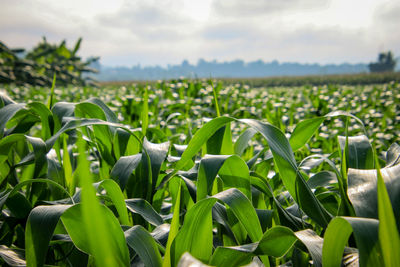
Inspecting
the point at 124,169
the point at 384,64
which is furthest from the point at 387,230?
the point at 384,64

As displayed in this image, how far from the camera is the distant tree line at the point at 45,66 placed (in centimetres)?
1070

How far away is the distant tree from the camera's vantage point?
9000cm

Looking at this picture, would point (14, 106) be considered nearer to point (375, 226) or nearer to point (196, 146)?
point (196, 146)

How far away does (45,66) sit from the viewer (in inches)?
483

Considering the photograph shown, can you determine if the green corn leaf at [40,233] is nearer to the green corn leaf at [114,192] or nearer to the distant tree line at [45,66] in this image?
the green corn leaf at [114,192]

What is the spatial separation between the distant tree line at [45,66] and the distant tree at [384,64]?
90.4 meters

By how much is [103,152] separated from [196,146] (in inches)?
14.1

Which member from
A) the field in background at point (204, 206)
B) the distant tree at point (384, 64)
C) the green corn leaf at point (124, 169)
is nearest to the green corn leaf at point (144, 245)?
the field in background at point (204, 206)

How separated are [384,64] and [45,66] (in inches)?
3864

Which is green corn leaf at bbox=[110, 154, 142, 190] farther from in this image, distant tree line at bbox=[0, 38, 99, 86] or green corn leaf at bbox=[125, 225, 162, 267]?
distant tree line at bbox=[0, 38, 99, 86]

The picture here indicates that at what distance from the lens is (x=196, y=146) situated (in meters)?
0.63

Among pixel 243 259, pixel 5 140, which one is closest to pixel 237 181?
pixel 243 259

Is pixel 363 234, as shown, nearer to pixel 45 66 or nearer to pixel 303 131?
pixel 303 131

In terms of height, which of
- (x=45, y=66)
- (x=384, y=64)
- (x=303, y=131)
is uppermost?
(x=384, y=64)
